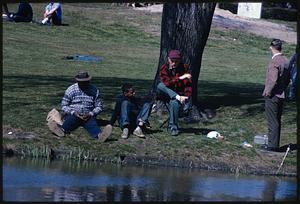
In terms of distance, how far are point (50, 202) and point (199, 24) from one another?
22.8 ft

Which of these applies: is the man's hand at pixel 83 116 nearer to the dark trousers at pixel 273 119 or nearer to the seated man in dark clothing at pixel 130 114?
the seated man in dark clothing at pixel 130 114

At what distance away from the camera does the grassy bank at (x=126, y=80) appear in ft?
45.4

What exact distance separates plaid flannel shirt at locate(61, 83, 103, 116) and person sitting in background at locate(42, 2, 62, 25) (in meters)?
20.2

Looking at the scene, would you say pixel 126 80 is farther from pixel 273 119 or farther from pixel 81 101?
pixel 273 119

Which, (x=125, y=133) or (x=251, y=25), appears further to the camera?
(x=251, y=25)

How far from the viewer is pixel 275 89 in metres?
14.5

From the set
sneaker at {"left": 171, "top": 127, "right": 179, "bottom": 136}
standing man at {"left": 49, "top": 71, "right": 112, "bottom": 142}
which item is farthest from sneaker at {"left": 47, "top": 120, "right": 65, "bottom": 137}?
sneaker at {"left": 171, "top": 127, "right": 179, "bottom": 136}

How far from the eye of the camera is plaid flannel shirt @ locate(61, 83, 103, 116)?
14.3 metres

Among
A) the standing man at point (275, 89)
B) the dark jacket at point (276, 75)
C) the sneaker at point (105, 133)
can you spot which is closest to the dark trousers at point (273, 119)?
the standing man at point (275, 89)

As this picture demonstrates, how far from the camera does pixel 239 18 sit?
144 ft

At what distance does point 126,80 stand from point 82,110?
7.40 m

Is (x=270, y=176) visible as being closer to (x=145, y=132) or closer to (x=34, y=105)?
(x=145, y=132)

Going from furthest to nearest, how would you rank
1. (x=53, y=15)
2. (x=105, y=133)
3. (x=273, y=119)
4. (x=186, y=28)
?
(x=53, y=15) → (x=186, y=28) → (x=273, y=119) → (x=105, y=133)

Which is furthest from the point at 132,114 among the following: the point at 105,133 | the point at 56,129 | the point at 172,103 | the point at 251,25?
the point at 251,25
